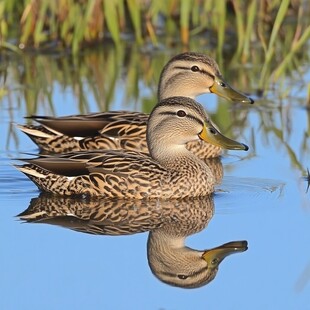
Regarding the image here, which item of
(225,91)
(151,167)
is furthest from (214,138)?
(225,91)

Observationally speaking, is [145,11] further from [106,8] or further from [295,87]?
[295,87]

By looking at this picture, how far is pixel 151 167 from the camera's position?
10.6m

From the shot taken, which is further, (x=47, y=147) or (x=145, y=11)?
(x=145, y=11)

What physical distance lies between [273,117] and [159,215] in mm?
3582

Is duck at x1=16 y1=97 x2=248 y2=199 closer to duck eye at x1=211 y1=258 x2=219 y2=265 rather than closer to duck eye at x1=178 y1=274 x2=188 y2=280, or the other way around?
duck eye at x1=211 y1=258 x2=219 y2=265

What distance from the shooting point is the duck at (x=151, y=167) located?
1048 cm

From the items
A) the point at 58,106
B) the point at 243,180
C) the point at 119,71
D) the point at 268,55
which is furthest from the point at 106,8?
the point at 243,180

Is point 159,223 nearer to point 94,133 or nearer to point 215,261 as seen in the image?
point 215,261

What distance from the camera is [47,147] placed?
12211 millimetres

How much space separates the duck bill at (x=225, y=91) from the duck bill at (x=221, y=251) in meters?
3.57

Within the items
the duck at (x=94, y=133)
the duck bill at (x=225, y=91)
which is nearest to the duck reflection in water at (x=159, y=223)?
the duck at (x=94, y=133)

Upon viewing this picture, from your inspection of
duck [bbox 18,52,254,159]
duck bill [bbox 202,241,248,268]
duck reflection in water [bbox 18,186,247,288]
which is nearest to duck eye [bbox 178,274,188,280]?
duck reflection in water [bbox 18,186,247,288]

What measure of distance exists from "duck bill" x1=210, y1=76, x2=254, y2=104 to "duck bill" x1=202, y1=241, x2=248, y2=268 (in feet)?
11.7

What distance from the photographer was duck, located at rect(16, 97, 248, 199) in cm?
1048
